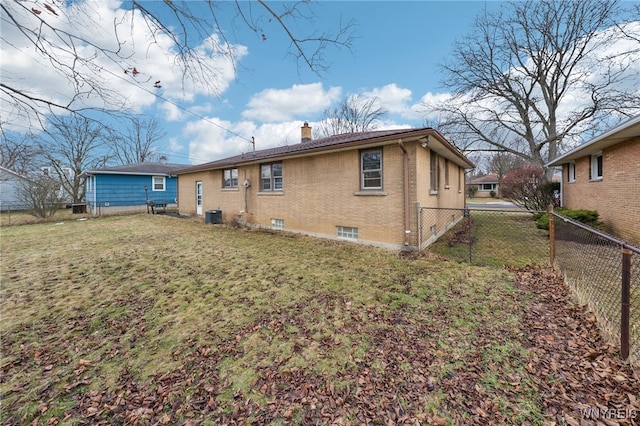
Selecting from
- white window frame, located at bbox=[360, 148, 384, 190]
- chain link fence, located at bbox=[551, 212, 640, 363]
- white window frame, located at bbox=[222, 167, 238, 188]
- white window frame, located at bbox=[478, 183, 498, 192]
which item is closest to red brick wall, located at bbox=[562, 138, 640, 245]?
chain link fence, located at bbox=[551, 212, 640, 363]

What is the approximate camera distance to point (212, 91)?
11.1 ft

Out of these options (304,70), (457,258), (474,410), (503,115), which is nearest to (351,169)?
(457,258)

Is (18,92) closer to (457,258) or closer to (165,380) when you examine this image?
(165,380)

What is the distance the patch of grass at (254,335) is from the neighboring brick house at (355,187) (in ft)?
5.94

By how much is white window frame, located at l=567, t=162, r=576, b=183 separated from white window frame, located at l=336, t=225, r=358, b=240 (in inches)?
498

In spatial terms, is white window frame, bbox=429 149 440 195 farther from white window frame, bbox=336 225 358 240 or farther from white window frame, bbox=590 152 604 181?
white window frame, bbox=590 152 604 181

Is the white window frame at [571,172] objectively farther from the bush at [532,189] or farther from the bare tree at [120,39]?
the bare tree at [120,39]

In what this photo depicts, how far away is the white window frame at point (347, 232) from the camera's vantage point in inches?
320

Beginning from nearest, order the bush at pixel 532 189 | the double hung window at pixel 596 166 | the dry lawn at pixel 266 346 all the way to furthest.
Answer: the dry lawn at pixel 266 346
the double hung window at pixel 596 166
the bush at pixel 532 189

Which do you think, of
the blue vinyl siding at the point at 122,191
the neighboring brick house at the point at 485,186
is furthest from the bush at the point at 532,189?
the neighboring brick house at the point at 485,186

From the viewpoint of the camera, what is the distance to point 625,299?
247 cm

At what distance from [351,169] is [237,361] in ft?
Answer: 20.9

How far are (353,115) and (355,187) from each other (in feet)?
75.7

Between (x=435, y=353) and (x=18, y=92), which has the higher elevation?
(x=18, y=92)
